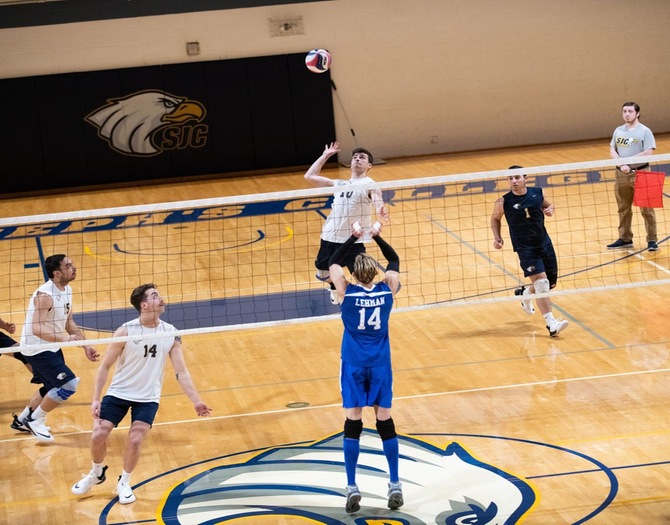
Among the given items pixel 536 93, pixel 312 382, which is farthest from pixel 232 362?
pixel 536 93

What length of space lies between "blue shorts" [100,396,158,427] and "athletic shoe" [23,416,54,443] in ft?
5.40

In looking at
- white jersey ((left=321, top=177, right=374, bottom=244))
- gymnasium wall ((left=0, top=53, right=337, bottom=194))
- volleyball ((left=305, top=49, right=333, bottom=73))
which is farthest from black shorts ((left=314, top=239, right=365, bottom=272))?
gymnasium wall ((left=0, top=53, right=337, bottom=194))

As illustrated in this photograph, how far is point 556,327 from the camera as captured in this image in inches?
477

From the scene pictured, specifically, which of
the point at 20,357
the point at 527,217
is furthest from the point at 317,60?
the point at 20,357

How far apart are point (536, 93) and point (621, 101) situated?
7.29 ft

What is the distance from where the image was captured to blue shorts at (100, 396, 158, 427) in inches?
335

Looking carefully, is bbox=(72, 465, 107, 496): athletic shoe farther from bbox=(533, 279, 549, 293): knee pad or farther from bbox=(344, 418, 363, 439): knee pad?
bbox=(533, 279, 549, 293): knee pad

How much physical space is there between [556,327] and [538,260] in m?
0.80

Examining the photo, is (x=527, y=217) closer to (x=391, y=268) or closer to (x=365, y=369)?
(x=391, y=268)

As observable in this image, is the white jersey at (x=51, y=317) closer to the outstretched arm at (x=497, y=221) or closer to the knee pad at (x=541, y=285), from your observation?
the outstretched arm at (x=497, y=221)

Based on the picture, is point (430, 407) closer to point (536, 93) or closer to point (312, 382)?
point (312, 382)

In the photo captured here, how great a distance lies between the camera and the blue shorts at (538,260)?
39.9 ft

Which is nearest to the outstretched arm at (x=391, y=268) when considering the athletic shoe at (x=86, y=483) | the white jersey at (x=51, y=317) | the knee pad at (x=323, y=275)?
the athletic shoe at (x=86, y=483)

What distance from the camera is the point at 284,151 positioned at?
986 inches
